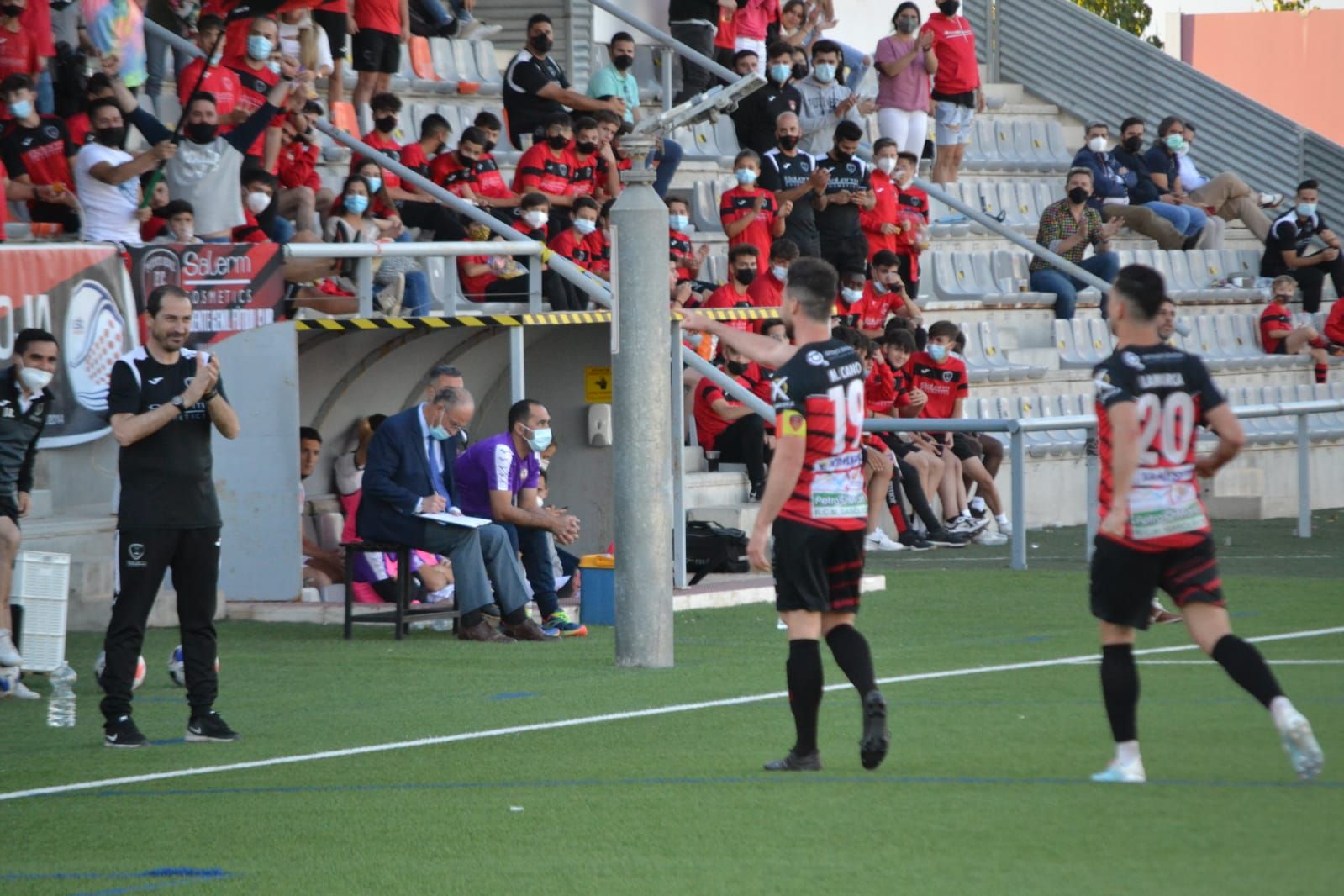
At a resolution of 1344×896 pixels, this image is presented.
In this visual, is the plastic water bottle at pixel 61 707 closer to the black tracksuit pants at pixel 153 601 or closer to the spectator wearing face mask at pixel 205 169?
the black tracksuit pants at pixel 153 601

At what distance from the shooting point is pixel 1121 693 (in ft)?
23.2

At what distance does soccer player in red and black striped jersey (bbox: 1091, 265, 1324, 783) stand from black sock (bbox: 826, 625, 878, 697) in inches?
32.3

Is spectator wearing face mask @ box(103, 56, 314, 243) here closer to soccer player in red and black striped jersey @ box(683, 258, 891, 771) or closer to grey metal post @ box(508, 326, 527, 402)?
grey metal post @ box(508, 326, 527, 402)

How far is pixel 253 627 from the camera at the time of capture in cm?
1324

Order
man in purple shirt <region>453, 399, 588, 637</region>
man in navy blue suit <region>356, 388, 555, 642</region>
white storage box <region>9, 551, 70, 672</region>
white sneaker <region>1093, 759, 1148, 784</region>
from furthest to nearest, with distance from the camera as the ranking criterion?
man in purple shirt <region>453, 399, 588, 637</region> < man in navy blue suit <region>356, 388, 555, 642</region> < white storage box <region>9, 551, 70, 672</region> < white sneaker <region>1093, 759, 1148, 784</region>

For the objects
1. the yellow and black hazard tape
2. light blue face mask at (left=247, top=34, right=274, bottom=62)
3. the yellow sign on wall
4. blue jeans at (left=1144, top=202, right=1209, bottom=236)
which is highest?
light blue face mask at (left=247, top=34, right=274, bottom=62)

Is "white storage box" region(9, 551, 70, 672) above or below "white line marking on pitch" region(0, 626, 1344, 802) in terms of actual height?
above

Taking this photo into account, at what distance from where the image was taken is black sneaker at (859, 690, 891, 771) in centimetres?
730

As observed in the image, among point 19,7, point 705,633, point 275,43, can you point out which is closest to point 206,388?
point 705,633

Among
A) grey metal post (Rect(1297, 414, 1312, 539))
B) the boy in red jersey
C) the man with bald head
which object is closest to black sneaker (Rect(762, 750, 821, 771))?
grey metal post (Rect(1297, 414, 1312, 539))

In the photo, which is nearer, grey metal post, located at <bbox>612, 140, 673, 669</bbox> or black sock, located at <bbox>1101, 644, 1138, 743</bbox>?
black sock, located at <bbox>1101, 644, 1138, 743</bbox>

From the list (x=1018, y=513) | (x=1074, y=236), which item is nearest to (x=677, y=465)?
(x=1018, y=513)

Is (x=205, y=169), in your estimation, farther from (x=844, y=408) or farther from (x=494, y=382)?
(x=844, y=408)

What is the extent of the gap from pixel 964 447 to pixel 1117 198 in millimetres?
7429
